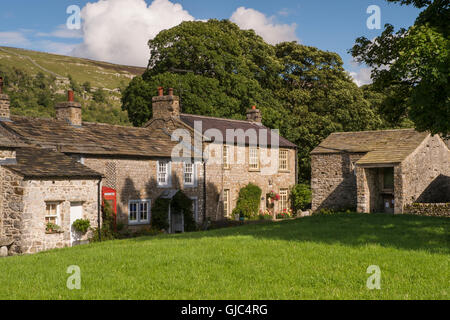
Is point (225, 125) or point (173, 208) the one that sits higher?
point (225, 125)

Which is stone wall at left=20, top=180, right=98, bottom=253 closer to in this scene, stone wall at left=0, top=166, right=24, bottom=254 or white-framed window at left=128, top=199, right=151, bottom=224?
stone wall at left=0, top=166, right=24, bottom=254

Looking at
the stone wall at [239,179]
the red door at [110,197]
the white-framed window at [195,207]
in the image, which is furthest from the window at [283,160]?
the red door at [110,197]

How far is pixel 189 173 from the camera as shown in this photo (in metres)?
33.8

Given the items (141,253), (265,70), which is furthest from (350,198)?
(141,253)

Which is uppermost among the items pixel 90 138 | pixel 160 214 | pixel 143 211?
pixel 90 138

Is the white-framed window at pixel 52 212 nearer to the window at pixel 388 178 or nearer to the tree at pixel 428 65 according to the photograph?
the tree at pixel 428 65

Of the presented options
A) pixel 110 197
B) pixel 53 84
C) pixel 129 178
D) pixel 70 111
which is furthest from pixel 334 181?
pixel 53 84

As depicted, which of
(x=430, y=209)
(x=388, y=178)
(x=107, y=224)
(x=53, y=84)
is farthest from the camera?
(x=53, y=84)

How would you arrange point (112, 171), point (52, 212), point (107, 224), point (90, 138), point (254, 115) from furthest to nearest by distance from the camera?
point (254, 115)
point (90, 138)
point (112, 171)
point (107, 224)
point (52, 212)

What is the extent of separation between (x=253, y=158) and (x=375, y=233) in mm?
21042

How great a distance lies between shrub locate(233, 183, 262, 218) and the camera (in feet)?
124

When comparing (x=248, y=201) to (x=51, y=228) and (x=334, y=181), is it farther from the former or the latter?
(x=51, y=228)

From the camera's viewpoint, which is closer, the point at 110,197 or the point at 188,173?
the point at 110,197

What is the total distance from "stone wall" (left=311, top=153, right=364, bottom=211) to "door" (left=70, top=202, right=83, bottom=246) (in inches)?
816
